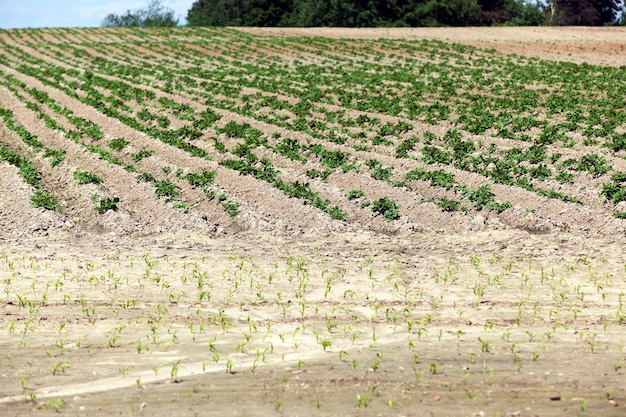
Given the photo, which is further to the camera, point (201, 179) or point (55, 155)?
point (55, 155)

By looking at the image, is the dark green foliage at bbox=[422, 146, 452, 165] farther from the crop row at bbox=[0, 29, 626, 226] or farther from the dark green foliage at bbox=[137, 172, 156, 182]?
the dark green foliage at bbox=[137, 172, 156, 182]

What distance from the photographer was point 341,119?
25.0m

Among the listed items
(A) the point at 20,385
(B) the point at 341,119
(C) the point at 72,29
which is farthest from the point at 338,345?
(C) the point at 72,29

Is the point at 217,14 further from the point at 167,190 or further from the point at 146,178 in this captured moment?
the point at 167,190

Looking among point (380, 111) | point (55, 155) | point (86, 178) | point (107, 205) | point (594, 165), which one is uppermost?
point (380, 111)

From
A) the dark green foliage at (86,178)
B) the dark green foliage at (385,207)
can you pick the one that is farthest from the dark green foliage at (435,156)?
the dark green foliage at (86,178)

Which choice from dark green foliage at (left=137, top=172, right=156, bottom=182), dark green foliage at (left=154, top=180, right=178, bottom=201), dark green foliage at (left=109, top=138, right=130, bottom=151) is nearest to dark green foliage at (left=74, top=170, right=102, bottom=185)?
dark green foliage at (left=137, top=172, right=156, bottom=182)

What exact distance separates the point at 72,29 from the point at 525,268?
6990 cm

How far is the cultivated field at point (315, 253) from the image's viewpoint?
26.1 feet

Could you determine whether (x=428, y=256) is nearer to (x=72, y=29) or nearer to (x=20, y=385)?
(x=20, y=385)

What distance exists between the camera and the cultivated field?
7969 millimetres

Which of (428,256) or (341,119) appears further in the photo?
(341,119)

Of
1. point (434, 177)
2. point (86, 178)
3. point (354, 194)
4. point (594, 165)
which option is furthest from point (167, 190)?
point (594, 165)

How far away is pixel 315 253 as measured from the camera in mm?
12922
